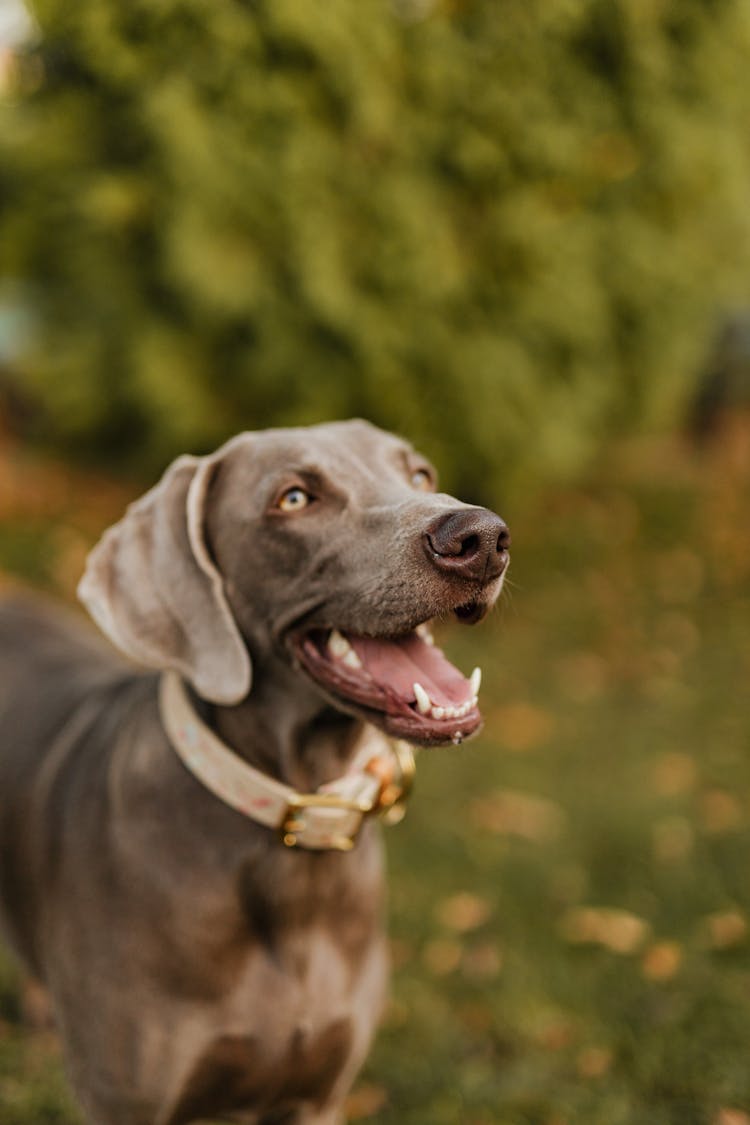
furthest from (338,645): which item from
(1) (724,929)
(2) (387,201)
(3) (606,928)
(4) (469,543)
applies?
(2) (387,201)

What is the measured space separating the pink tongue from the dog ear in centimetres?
24

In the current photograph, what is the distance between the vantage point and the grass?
11.7 feet

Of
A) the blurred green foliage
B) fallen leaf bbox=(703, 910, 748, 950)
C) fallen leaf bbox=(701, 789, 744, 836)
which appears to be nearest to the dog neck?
fallen leaf bbox=(703, 910, 748, 950)

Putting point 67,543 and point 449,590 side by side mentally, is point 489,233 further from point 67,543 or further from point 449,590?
point 449,590

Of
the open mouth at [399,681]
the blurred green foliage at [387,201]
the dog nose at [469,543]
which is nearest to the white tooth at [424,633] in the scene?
the open mouth at [399,681]

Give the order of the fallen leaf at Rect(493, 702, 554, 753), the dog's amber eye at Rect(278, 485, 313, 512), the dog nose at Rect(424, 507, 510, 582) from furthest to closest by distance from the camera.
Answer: the fallen leaf at Rect(493, 702, 554, 753) < the dog's amber eye at Rect(278, 485, 313, 512) < the dog nose at Rect(424, 507, 510, 582)

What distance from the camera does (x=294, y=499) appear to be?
2359 millimetres

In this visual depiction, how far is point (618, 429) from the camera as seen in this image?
955 centimetres

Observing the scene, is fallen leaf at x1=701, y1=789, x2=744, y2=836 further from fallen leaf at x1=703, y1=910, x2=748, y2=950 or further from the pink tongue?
the pink tongue

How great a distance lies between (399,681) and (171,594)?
494mm

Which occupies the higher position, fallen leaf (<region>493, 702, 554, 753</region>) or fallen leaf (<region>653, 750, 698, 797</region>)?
fallen leaf (<region>653, 750, 698, 797</region>)

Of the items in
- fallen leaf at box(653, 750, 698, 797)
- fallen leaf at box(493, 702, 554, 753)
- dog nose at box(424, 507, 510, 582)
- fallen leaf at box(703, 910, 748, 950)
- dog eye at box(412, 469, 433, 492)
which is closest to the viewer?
dog nose at box(424, 507, 510, 582)

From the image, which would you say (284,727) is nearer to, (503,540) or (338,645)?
(338,645)

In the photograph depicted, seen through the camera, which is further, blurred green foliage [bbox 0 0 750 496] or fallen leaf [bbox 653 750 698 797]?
blurred green foliage [bbox 0 0 750 496]
